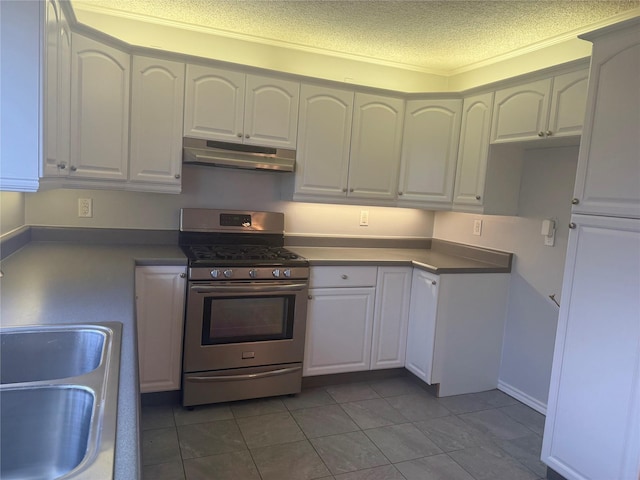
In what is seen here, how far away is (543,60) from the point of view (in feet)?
9.93

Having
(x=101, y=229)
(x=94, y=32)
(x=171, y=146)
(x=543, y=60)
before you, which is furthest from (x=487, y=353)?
(x=94, y=32)

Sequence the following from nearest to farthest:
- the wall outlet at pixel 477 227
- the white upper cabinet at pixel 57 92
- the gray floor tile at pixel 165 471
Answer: the white upper cabinet at pixel 57 92, the gray floor tile at pixel 165 471, the wall outlet at pixel 477 227

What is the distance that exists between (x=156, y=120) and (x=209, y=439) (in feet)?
6.17

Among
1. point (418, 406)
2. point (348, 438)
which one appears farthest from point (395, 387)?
point (348, 438)

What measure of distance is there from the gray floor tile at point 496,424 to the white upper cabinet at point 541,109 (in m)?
1.77

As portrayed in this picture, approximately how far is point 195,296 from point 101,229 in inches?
33.9

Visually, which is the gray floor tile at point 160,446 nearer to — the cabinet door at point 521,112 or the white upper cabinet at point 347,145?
the white upper cabinet at point 347,145

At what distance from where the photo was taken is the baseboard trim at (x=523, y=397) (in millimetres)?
2994

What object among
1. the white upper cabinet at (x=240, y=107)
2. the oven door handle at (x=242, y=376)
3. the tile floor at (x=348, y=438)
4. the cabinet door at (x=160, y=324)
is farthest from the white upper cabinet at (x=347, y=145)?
the tile floor at (x=348, y=438)

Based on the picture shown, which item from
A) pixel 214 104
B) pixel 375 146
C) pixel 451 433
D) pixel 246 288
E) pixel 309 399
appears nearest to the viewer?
pixel 451 433

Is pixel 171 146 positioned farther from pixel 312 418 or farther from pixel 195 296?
pixel 312 418

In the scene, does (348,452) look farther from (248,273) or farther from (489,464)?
(248,273)

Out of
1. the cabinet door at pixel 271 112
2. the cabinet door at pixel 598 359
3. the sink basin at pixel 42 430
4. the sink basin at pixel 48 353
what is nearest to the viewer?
the sink basin at pixel 42 430

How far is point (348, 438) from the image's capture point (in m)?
2.52
